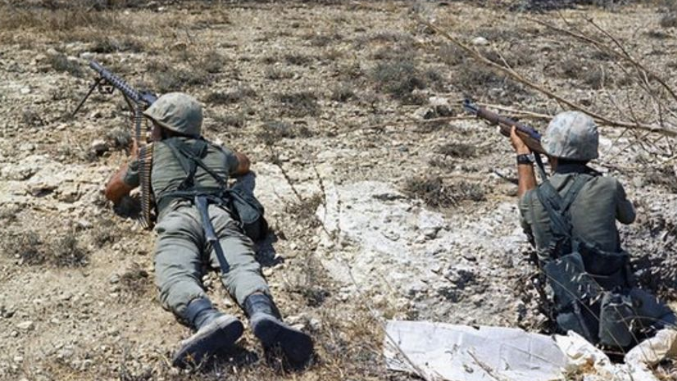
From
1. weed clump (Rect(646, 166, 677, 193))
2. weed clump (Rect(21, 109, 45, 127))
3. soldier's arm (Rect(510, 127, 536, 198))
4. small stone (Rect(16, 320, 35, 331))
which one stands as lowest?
small stone (Rect(16, 320, 35, 331))

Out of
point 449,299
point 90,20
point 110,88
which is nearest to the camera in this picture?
point 449,299

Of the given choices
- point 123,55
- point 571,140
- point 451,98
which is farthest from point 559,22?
point 571,140

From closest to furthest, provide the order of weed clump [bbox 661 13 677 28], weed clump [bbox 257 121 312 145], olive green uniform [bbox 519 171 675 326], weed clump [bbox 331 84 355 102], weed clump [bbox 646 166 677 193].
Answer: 1. olive green uniform [bbox 519 171 675 326]
2. weed clump [bbox 646 166 677 193]
3. weed clump [bbox 257 121 312 145]
4. weed clump [bbox 331 84 355 102]
5. weed clump [bbox 661 13 677 28]

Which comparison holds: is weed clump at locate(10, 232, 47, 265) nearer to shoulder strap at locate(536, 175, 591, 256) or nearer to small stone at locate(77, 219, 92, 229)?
small stone at locate(77, 219, 92, 229)

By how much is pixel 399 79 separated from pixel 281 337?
415cm

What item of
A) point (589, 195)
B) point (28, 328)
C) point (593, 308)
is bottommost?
point (28, 328)

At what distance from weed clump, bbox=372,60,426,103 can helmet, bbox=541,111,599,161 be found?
2.91m

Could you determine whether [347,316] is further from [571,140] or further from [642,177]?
[642,177]

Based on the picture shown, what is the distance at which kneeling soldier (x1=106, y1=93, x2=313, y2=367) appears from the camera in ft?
11.7

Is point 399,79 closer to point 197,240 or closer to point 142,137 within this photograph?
point 142,137

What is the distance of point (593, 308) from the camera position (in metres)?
3.94

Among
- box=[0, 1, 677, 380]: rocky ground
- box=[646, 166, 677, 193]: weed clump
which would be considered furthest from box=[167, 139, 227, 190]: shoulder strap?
box=[646, 166, 677, 193]: weed clump

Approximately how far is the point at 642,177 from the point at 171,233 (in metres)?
2.99

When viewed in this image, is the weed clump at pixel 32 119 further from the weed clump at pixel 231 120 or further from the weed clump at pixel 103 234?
the weed clump at pixel 103 234
